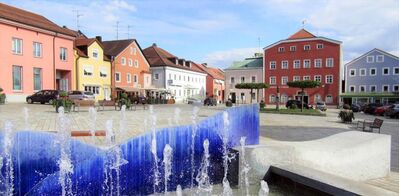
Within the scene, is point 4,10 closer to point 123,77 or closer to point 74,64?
point 74,64

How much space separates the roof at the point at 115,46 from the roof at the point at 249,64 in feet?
84.3

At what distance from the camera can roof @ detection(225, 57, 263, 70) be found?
66.4 m

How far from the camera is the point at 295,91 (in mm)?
60094

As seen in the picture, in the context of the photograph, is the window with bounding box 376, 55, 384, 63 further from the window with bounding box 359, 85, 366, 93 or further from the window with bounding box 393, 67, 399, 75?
the window with bounding box 359, 85, 366, 93

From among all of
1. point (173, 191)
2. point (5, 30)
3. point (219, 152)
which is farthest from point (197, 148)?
point (5, 30)

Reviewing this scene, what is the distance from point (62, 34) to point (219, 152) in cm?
3689

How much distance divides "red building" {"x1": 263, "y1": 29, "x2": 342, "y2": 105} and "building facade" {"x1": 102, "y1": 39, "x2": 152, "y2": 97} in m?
23.7

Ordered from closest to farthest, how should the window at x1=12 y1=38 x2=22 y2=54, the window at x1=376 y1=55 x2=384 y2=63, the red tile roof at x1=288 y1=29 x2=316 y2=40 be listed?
the window at x1=12 y1=38 x2=22 y2=54 → the window at x1=376 y1=55 x2=384 y2=63 → the red tile roof at x1=288 y1=29 x2=316 y2=40

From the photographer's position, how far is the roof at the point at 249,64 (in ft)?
218

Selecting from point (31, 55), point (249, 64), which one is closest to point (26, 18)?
point (31, 55)

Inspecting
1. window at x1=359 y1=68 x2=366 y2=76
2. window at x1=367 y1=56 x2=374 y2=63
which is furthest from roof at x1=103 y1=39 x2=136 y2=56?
window at x1=367 y1=56 x2=374 y2=63

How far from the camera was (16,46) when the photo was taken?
3244 centimetres

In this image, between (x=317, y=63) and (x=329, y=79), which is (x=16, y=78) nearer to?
(x=317, y=63)

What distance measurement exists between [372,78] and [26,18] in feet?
182
